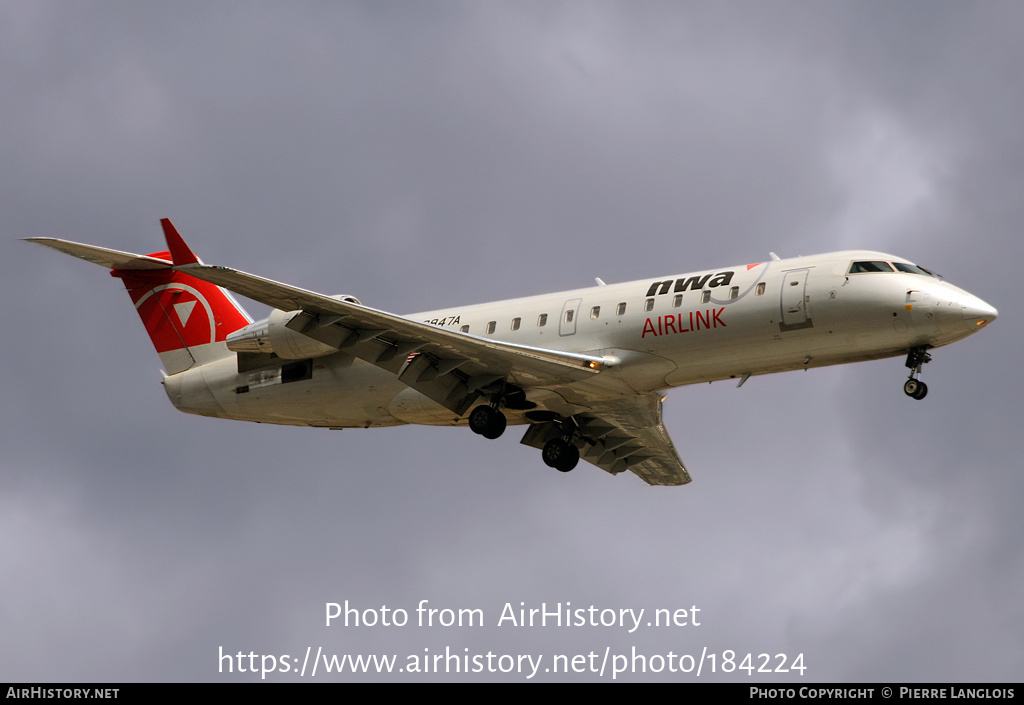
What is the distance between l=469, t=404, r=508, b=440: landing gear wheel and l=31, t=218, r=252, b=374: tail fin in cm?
763

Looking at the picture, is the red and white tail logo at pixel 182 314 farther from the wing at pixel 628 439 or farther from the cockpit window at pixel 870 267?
the cockpit window at pixel 870 267

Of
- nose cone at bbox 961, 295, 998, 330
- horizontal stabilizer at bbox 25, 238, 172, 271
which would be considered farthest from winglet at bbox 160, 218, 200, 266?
nose cone at bbox 961, 295, 998, 330

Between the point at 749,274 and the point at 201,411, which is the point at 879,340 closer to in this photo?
the point at 749,274

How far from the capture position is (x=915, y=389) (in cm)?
2622

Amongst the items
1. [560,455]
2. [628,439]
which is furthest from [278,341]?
[628,439]

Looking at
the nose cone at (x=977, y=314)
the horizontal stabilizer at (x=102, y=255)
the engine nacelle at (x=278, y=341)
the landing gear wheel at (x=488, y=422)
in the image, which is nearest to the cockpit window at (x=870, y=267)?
the nose cone at (x=977, y=314)

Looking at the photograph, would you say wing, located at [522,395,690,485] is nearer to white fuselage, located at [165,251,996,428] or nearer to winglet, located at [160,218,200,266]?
white fuselage, located at [165,251,996,428]

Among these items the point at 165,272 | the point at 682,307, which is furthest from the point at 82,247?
the point at 682,307

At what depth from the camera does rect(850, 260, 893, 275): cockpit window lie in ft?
86.8

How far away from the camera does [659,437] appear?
33062mm

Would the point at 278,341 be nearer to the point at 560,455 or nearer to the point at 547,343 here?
the point at 547,343

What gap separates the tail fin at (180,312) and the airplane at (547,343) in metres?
0.04

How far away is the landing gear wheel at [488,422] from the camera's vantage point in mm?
29234

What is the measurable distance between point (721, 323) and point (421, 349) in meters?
6.62
